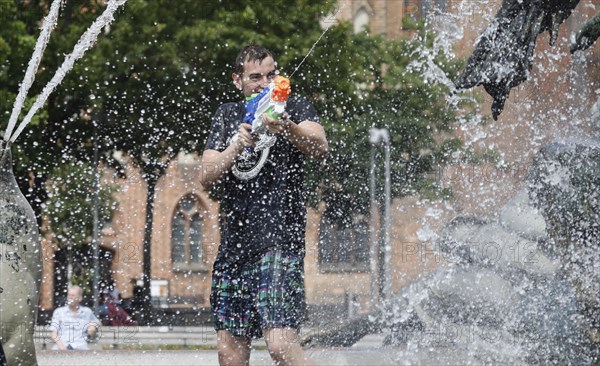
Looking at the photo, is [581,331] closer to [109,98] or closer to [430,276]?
[430,276]

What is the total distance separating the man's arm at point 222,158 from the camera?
436 centimetres

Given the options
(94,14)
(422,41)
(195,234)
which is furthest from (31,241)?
(195,234)

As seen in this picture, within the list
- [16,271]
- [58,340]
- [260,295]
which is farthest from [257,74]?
[58,340]

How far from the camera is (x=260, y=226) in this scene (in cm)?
448

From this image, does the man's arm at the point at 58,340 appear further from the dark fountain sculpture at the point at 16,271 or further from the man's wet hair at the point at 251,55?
the man's wet hair at the point at 251,55

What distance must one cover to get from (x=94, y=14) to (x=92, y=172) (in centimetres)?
322

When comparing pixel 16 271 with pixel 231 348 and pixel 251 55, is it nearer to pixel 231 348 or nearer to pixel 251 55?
pixel 231 348

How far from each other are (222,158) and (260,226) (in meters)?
0.31

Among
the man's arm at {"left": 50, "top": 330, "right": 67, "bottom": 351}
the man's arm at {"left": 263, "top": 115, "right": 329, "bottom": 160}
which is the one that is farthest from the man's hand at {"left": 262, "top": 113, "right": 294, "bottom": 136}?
the man's arm at {"left": 50, "top": 330, "right": 67, "bottom": 351}

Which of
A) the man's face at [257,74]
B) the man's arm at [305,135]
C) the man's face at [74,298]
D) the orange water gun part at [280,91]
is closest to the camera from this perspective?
the orange water gun part at [280,91]

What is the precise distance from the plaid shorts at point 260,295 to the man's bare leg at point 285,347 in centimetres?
2

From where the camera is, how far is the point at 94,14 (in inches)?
837

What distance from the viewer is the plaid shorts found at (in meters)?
4.40

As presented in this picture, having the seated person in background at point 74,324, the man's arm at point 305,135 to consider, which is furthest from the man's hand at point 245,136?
the seated person in background at point 74,324
